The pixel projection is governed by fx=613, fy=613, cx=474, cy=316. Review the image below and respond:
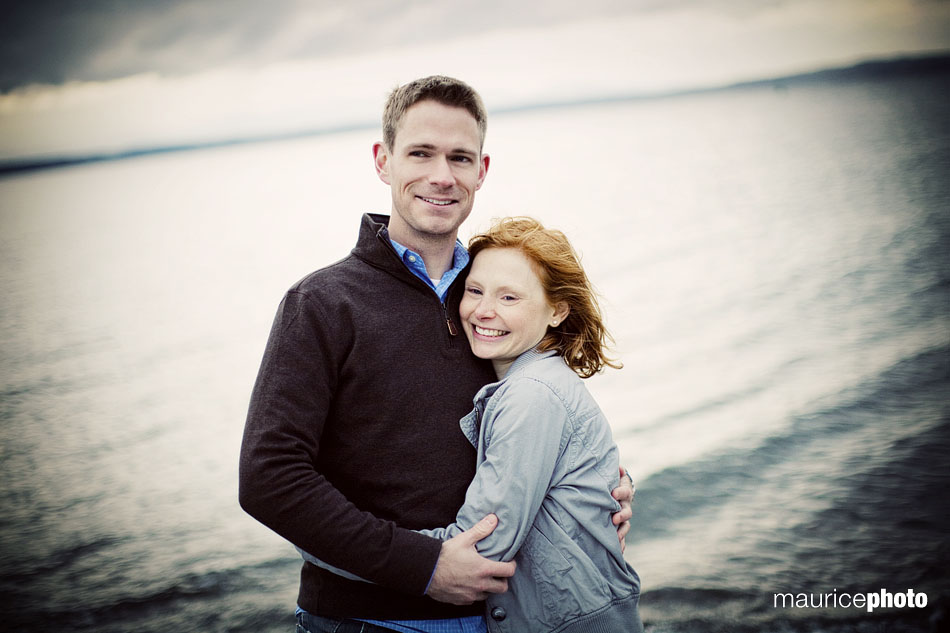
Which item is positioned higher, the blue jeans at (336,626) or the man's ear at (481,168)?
the man's ear at (481,168)

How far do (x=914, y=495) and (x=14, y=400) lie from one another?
1242 cm

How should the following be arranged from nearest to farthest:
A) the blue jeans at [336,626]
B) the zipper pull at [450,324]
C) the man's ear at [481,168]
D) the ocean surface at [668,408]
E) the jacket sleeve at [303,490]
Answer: the jacket sleeve at [303,490] → the blue jeans at [336,626] → the zipper pull at [450,324] → the man's ear at [481,168] → the ocean surface at [668,408]

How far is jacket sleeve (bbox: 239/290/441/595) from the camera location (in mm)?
1727

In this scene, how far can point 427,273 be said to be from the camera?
2287 mm

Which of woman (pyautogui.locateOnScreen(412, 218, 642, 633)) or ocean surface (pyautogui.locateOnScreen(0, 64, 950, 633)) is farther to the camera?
ocean surface (pyautogui.locateOnScreen(0, 64, 950, 633))

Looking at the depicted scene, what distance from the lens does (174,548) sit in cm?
617

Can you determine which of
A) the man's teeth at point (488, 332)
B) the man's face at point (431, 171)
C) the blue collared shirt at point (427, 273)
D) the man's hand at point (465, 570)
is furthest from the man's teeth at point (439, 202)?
the man's hand at point (465, 570)

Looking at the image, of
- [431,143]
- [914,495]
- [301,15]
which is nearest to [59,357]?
[431,143]

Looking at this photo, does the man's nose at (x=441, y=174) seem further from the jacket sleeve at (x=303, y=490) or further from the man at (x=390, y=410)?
the jacket sleeve at (x=303, y=490)

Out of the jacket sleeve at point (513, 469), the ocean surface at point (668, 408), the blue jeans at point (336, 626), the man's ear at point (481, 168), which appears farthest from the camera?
the ocean surface at point (668, 408)

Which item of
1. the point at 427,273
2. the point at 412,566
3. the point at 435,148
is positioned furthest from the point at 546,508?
the point at 435,148

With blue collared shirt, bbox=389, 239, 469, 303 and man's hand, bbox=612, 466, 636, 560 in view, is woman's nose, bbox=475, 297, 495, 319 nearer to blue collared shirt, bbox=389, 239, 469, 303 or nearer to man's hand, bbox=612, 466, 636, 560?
blue collared shirt, bbox=389, 239, 469, 303

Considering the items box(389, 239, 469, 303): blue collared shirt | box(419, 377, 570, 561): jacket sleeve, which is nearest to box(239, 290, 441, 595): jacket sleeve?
box(419, 377, 570, 561): jacket sleeve

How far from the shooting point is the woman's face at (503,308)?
220 centimetres
